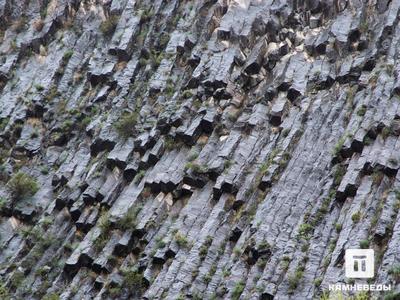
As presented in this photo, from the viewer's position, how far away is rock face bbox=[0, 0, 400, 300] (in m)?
32.9

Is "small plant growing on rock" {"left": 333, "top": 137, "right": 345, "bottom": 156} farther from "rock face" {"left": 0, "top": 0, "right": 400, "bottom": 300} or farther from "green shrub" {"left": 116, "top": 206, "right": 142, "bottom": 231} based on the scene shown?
"green shrub" {"left": 116, "top": 206, "right": 142, "bottom": 231}

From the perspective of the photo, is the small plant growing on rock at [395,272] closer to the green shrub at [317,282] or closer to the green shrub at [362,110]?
the green shrub at [317,282]

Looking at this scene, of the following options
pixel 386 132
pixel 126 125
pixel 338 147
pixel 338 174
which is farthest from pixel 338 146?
pixel 126 125

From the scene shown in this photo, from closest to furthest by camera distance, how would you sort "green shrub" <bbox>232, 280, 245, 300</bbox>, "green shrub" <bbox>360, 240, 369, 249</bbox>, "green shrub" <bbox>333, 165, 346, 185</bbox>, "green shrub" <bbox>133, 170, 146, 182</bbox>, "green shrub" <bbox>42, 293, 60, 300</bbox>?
1. "green shrub" <bbox>360, 240, 369, 249</bbox>
2. "green shrub" <bbox>232, 280, 245, 300</bbox>
3. "green shrub" <bbox>333, 165, 346, 185</bbox>
4. "green shrub" <bbox>42, 293, 60, 300</bbox>
5. "green shrub" <bbox>133, 170, 146, 182</bbox>

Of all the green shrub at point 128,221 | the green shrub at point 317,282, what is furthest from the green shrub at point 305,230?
the green shrub at point 128,221

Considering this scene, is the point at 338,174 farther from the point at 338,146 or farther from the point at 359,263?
the point at 359,263

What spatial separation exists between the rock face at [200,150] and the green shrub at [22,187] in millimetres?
81

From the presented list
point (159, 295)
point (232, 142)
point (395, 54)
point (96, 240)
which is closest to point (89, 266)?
point (96, 240)

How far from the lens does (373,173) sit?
1303 inches

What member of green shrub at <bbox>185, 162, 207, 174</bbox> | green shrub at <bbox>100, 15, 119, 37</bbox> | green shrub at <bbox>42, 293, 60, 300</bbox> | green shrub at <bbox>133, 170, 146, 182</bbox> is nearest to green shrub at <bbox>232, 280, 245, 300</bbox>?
green shrub at <bbox>185, 162, 207, 174</bbox>

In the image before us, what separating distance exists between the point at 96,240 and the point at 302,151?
27.5 ft

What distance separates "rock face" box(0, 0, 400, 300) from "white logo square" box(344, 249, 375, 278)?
0.24 m

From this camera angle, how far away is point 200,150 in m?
37.8

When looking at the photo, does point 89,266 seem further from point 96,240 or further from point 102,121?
point 102,121
